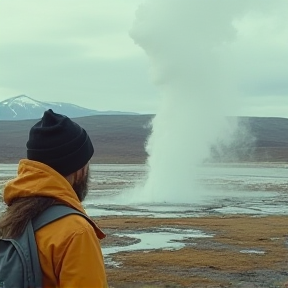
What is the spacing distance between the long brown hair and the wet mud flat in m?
11.2

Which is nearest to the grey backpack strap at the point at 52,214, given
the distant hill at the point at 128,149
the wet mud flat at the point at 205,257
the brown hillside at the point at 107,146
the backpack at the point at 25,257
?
the backpack at the point at 25,257

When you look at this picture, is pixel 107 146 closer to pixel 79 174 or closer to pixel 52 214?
pixel 79 174

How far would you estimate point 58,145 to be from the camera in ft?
10.8

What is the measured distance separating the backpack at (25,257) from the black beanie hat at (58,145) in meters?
0.36

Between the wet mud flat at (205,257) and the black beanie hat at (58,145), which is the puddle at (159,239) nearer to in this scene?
the wet mud flat at (205,257)

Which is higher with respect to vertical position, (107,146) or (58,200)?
(58,200)

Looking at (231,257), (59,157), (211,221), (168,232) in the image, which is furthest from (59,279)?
(211,221)

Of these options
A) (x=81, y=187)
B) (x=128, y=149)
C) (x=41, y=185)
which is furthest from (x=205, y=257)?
(x=128, y=149)

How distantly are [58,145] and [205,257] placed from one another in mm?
15153

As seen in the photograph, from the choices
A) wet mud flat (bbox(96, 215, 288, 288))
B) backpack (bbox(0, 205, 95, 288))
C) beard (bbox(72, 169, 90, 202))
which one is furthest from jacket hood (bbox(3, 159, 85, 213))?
wet mud flat (bbox(96, 215, 288, 288))

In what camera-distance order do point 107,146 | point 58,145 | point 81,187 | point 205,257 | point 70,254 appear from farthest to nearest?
point 107,146 < point 205,257 < point 81,187 < point 58,145 < point 70,254

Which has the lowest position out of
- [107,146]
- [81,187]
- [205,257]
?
[107,146]

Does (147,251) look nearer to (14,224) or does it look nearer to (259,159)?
(14,224)

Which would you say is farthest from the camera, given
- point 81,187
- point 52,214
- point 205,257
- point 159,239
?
point 159,239
